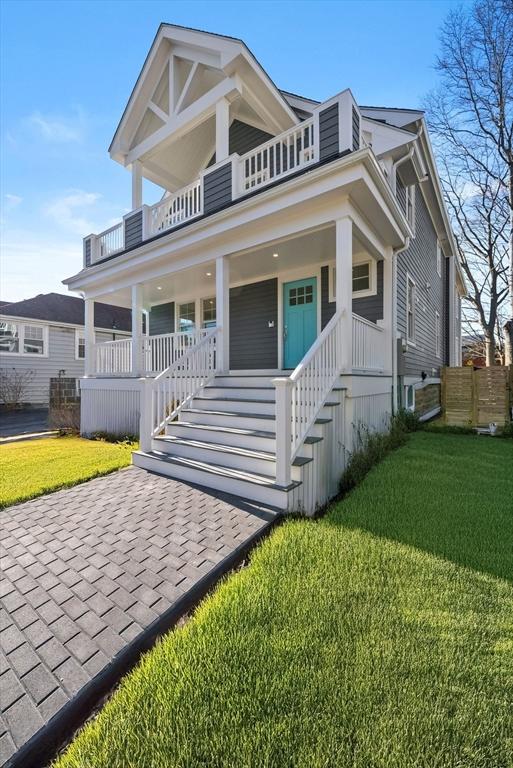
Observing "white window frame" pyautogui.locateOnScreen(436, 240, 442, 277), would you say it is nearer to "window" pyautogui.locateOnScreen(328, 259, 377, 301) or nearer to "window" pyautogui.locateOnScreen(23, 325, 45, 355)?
"window" pyautogui.locateOnScreen(328, 259, 377, 301)

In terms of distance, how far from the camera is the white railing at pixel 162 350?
8.01m

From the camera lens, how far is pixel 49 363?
17.8 metres

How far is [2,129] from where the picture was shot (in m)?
9.01

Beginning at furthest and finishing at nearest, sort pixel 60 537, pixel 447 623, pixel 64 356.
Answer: pixel 64 356 → pixel 60 537 → pixel 447 623

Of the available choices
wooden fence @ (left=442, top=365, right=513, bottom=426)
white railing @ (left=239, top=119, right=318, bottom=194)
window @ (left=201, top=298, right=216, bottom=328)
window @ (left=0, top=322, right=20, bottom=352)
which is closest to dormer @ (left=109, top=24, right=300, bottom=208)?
white railing @ (left=239, top=119, right=318, bottom=194)

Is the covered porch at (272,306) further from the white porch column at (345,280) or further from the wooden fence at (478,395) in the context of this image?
the wooden fence at (478,395)

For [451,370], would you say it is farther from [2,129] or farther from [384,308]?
[2,129]

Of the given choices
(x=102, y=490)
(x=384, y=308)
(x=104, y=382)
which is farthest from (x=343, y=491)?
(x=104, y=382)

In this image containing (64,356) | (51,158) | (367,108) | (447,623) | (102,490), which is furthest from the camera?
(64,356)

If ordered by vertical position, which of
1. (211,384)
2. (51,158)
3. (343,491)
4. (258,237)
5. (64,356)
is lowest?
(343,491)

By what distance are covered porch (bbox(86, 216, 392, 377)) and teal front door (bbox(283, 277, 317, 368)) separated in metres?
0.02

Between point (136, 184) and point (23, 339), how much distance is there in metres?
11.4

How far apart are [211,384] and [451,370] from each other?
25.1 ft

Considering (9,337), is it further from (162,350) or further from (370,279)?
(370,279)
